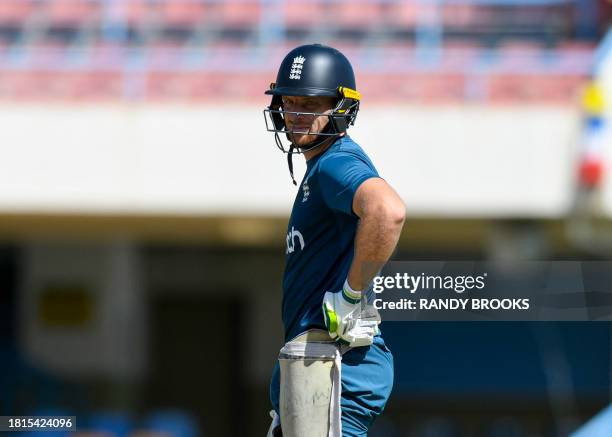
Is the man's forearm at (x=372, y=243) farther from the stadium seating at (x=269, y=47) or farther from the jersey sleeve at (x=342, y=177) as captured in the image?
the stadium seating at (x=269, y=47)

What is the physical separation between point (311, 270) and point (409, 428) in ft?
30.8

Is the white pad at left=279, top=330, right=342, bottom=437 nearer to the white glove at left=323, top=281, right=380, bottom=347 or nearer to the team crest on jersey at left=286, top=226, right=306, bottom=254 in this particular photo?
the white glove at left=323, top=281, right=380, bottom=347

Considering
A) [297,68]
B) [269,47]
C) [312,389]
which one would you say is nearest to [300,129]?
[297,68]

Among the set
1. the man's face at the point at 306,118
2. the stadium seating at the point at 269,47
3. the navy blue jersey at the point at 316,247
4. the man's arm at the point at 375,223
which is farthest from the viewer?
the stadium seating at the point at 269,47

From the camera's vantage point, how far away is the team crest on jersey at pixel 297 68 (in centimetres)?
Result: 284

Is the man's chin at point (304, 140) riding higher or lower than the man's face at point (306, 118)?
lower

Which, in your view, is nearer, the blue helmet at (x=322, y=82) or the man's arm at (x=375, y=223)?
the man's arm at (x=375, y=223)

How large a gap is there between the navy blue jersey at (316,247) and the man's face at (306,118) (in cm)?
6

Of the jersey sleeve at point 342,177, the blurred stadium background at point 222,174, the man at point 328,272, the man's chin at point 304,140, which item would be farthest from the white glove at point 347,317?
the blurred stadium background at point 222,174

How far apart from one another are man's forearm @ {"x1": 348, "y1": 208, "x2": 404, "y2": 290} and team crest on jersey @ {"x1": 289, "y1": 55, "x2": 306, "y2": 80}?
0.50 meters

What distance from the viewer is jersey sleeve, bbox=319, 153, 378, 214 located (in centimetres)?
255

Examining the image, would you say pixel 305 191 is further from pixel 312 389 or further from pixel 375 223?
pixel 312 389

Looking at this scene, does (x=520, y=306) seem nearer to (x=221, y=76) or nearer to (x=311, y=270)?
(x=311, y=270)

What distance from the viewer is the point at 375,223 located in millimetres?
2467
